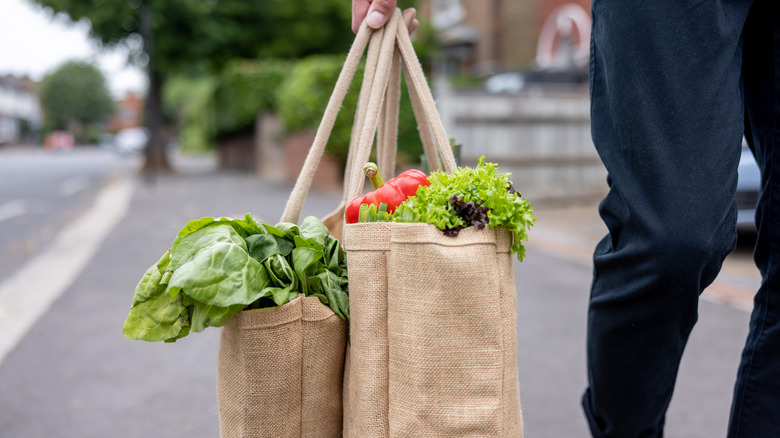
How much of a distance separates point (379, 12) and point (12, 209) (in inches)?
415

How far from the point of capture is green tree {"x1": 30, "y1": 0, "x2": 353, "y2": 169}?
1570cm

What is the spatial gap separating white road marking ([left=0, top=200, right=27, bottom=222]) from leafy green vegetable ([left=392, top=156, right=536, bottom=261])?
9.35 meters

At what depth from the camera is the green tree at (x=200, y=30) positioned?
618 inches

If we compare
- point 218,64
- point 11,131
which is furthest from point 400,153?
point 11,131

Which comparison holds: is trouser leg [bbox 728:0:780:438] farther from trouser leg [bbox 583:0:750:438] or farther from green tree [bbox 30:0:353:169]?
green tree [bbox 30:0:353:169]

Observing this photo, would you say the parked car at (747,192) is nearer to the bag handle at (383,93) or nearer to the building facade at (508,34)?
the bag handle at (383,93)

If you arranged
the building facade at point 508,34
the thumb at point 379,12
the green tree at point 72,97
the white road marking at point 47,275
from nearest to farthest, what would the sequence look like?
1. the thumb at point 379,12
2. the white road marking at point 47,275
3. the building facade at point 508,34
4. the green tree at point 72,97

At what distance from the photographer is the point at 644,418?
148cm

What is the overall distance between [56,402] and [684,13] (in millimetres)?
2648

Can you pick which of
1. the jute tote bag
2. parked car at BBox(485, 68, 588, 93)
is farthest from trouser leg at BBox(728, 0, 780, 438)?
parked car at BBox(485, 68, 588, 93)

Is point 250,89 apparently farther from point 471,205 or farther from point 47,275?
point 471,205

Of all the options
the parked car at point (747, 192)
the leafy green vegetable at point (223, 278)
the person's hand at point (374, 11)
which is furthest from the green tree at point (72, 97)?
the leafy green vegetable at point (223, 278)

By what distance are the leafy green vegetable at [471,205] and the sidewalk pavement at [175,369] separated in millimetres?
808

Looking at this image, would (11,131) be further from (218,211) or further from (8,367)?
(8,367)
